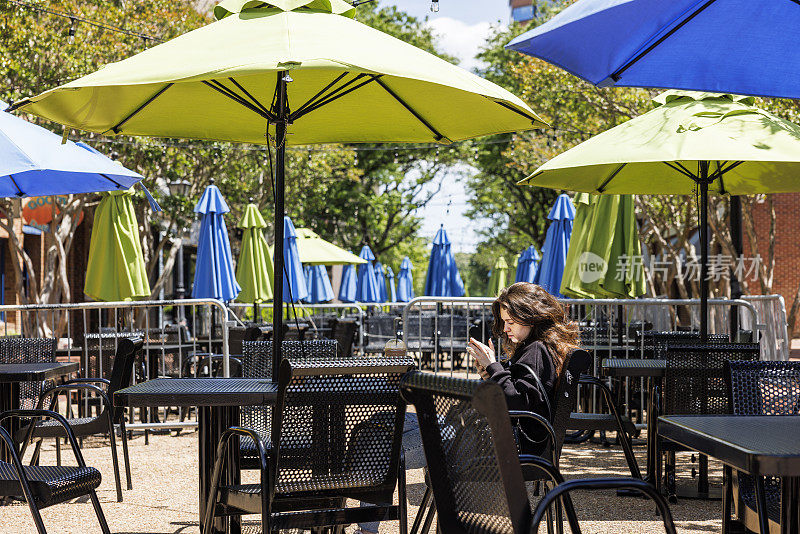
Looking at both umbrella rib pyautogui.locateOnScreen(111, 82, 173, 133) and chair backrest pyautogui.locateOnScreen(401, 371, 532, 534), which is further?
umbrella rib pyautogui.locateOnScreen(111, 82, 173, 133)

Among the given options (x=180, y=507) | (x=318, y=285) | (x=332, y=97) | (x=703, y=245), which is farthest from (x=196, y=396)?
(x=318, y=285)

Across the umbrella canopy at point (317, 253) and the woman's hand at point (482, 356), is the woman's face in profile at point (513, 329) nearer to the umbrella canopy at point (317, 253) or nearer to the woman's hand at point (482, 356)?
the woman's hand at point (482, 356)

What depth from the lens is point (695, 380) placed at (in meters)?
6.17

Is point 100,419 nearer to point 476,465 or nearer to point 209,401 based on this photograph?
point 209,401

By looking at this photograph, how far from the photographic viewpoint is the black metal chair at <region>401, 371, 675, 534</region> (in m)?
2.57

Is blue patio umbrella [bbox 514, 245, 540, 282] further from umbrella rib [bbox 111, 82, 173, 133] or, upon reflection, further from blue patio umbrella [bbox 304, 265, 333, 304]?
umbrella rib [bbox 111, 82, 173, 133]

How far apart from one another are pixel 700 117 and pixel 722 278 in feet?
55.9

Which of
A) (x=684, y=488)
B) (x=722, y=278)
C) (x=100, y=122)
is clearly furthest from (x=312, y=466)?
(x=722, y=278)

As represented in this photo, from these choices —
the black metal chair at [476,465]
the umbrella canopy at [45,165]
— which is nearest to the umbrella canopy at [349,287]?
the umbrella canopy at [45,165]

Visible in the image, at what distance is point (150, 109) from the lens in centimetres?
599

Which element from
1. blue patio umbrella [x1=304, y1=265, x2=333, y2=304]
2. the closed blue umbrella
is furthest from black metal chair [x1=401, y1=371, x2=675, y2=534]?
blue patio umbrella [x1=304, y1=265, x2=333, y2=304]

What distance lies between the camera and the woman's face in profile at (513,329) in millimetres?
4777

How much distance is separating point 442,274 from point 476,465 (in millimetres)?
19232

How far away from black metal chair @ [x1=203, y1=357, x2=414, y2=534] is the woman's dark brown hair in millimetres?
1212
